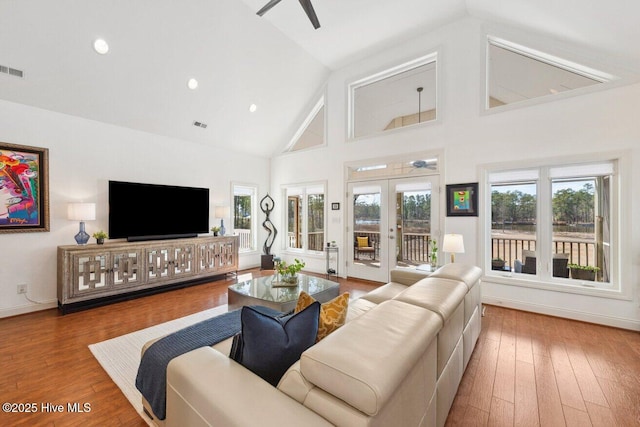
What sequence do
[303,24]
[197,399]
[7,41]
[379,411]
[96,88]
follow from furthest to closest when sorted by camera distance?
[303,24]
[96,88]
[7,41]
[197,399]
[379,411]

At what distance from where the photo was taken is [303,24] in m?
4.41

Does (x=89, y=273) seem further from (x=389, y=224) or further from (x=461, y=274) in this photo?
(x=389, y=224)

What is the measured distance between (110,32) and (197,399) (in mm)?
4518

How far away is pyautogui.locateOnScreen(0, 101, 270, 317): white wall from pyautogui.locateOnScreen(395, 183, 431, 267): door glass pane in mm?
4197

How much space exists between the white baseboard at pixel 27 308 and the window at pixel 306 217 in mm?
4439

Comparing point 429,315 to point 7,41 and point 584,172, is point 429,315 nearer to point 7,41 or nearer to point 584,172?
point 584,172

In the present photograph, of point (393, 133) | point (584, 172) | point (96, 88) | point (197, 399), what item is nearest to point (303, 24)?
point (393, 133)

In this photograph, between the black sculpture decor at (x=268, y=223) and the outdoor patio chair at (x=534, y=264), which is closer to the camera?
the outdoor patio chair at (x=534, y=264)

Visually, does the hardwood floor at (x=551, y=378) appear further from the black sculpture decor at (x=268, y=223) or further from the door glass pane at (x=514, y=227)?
the black sculpture decor at (x=268, y=223)

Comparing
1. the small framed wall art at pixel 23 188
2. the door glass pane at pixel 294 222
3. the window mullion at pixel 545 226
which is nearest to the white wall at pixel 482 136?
the window mullion at pixel 545 226

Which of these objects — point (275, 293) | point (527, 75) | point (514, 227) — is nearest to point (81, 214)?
point (275, 293)

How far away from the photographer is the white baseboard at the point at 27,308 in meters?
3.58

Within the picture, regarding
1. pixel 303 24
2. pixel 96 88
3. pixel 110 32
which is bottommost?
pixel 96 88

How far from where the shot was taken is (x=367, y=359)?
95cm
